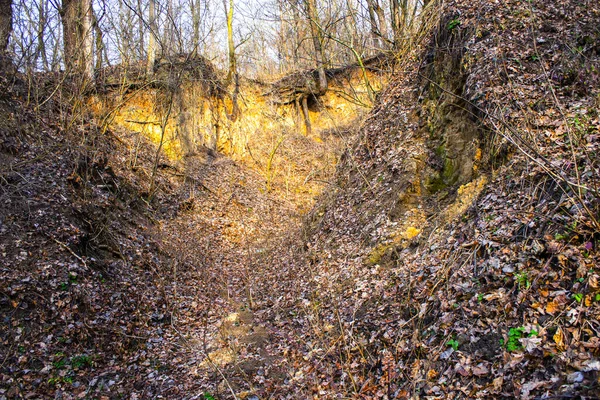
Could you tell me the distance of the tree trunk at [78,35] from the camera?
10469 mm

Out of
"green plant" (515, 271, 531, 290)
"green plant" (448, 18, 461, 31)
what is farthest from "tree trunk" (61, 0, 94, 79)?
"green plant" (515, 271, 531, 290)

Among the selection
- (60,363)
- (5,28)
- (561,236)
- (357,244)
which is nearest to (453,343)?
(561,236)

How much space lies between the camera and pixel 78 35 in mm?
10656

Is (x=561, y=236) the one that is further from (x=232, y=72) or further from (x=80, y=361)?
(x=232, y=72)

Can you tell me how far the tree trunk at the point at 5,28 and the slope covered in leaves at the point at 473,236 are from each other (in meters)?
10.6

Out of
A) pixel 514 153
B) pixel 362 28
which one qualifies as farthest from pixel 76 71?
pixel 362 28

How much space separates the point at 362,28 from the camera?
19391 mm

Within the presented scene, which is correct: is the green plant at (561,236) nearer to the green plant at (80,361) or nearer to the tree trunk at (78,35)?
the green plant at (80,361)

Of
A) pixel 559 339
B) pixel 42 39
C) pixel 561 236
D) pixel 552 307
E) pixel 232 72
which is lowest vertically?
pixel 559 339

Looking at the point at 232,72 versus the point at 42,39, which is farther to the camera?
the point at 232,72

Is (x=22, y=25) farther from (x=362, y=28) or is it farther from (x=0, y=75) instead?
(x=362, y=28)

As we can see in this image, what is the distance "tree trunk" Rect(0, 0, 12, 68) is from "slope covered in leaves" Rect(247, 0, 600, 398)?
34.6 feet

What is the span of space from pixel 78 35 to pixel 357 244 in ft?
34.8

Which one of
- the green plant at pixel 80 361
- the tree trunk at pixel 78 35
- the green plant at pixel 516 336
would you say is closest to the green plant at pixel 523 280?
the green plant at pixel 516 336
